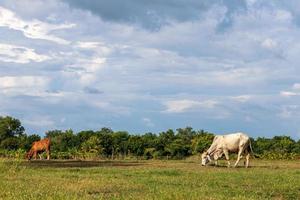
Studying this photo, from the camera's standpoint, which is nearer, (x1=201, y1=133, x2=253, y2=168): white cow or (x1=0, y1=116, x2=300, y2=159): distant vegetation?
(x1=201, y1=133, x2=253, y2=168): white cow

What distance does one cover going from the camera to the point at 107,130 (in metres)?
72.3

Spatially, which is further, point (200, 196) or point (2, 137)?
point (2, 137)

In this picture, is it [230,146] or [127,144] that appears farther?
[127,144]

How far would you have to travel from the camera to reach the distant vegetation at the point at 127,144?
183ft

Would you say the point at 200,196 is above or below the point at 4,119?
below

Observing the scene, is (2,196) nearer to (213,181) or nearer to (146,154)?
(213,181)

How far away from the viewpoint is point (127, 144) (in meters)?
62.7

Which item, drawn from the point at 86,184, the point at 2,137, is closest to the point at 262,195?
the point at 86,184

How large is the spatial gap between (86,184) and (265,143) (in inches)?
1917

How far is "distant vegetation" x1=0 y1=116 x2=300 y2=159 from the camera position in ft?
183

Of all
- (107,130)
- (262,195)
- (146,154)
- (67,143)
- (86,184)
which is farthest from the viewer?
(107,130)

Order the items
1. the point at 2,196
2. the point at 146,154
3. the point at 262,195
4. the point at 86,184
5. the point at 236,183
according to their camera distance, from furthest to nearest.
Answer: the point at 146,154 → the point at 236,183 → the point at 86,184 → the point at 262,195 → the point at 2,196

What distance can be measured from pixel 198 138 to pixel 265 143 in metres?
8.56

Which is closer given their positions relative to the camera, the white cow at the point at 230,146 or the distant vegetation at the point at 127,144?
the white cow at the point at 230,146
